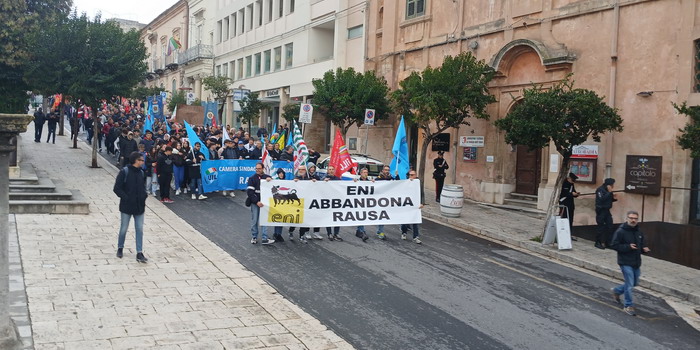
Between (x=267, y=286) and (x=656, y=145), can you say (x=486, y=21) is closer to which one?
(x=656, y=145)

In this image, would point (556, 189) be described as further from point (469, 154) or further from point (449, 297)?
point (469, 154)

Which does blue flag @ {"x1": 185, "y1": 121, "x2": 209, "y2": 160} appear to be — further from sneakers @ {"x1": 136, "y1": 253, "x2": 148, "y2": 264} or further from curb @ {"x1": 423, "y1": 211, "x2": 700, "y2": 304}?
sneakers @ {"x1": 136, "y1": 253, "x2": 148, "y2": 264}

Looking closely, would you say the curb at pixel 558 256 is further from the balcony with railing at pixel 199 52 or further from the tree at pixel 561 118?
the balcony with railing at pixel 199 52

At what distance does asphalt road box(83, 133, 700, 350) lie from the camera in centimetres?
795

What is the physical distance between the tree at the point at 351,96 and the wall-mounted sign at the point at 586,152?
10044 millimetres

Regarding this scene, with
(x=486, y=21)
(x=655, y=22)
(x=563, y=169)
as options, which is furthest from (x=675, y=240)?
(x=486, y=21)

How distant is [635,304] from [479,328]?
3704 millimetres

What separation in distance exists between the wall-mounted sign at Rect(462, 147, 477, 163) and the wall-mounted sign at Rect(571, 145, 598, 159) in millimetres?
5012

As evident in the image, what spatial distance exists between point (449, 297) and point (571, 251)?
226 inches

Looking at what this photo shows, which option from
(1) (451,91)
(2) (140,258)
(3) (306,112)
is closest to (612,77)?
(1) (451,91)

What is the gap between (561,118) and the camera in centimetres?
1448

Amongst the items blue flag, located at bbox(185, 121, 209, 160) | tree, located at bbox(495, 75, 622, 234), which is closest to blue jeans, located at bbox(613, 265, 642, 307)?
tree, located at bbox(495, 75, 622, 234)

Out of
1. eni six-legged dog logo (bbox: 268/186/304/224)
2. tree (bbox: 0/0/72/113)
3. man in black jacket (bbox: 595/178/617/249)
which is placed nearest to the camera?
eni six-legged dog logo (bbox: 268/186/304/224)

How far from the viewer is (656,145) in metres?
Result: 16.2
